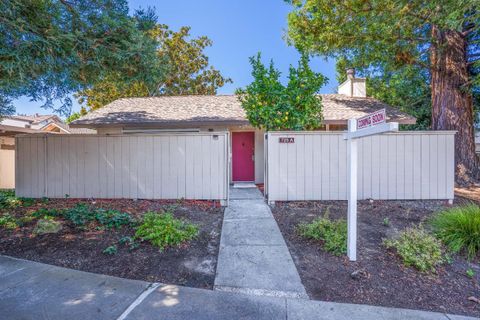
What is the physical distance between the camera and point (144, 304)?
2469 mm

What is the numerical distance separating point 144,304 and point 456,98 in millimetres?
10808

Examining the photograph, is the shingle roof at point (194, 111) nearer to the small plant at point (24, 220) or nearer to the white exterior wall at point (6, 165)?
the white exterior wall at point (6, 165)

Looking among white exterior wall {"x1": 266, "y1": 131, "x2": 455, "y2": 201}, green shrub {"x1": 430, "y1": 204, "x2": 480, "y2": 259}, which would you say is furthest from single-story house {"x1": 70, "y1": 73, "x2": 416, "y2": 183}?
green shrub {"x1": 430, "y1": 204, "x2": 480, "y2": 259}

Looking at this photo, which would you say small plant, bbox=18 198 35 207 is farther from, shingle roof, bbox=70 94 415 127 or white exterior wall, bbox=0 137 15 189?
white exterior wall, bbox=0 137 15 189

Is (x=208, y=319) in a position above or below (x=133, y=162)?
below

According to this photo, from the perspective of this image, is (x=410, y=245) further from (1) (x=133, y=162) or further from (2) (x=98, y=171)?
(2) (x=98, y=171)

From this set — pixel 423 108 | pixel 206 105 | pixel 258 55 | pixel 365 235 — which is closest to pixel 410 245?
pixel 365 235

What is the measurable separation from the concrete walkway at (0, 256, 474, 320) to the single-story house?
21.6 ft

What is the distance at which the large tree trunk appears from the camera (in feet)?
26.7

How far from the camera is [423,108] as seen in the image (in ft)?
39.9

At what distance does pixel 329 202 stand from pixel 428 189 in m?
2.67

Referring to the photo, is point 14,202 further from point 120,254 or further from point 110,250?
point 120,254

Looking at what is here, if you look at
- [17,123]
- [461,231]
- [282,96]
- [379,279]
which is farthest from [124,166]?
[17,123]

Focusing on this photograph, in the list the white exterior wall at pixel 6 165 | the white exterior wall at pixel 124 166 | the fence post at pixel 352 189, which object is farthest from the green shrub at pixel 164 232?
the white exterior wall at pixel 6 165
